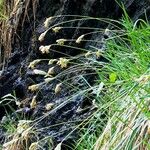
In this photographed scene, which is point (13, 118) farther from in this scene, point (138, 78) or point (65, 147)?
point (138, 78)

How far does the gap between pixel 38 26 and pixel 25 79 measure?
1.46 feet

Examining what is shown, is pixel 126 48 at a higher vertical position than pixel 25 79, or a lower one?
higher

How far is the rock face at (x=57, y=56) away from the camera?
2.70 meters

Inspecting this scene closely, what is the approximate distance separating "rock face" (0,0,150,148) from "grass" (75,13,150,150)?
9.6 inches

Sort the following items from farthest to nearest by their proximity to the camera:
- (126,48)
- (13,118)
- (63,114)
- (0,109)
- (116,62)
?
(0,109)
(13,118)
(63,114)
(126,48)
(116,62)

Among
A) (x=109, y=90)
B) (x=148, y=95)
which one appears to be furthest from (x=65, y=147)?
(x=148, y=95)

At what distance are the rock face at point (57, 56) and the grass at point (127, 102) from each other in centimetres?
24

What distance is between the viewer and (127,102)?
207 cm

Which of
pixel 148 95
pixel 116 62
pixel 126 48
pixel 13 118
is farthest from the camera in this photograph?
pixel 13 118

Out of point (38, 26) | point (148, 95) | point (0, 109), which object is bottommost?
point (0, 109)

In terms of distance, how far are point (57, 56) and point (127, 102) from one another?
3.87 feet

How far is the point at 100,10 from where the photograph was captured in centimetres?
310

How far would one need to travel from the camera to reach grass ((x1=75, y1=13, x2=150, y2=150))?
1956 mm

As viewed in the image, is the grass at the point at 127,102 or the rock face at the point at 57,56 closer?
the grass at the point at 127,102
